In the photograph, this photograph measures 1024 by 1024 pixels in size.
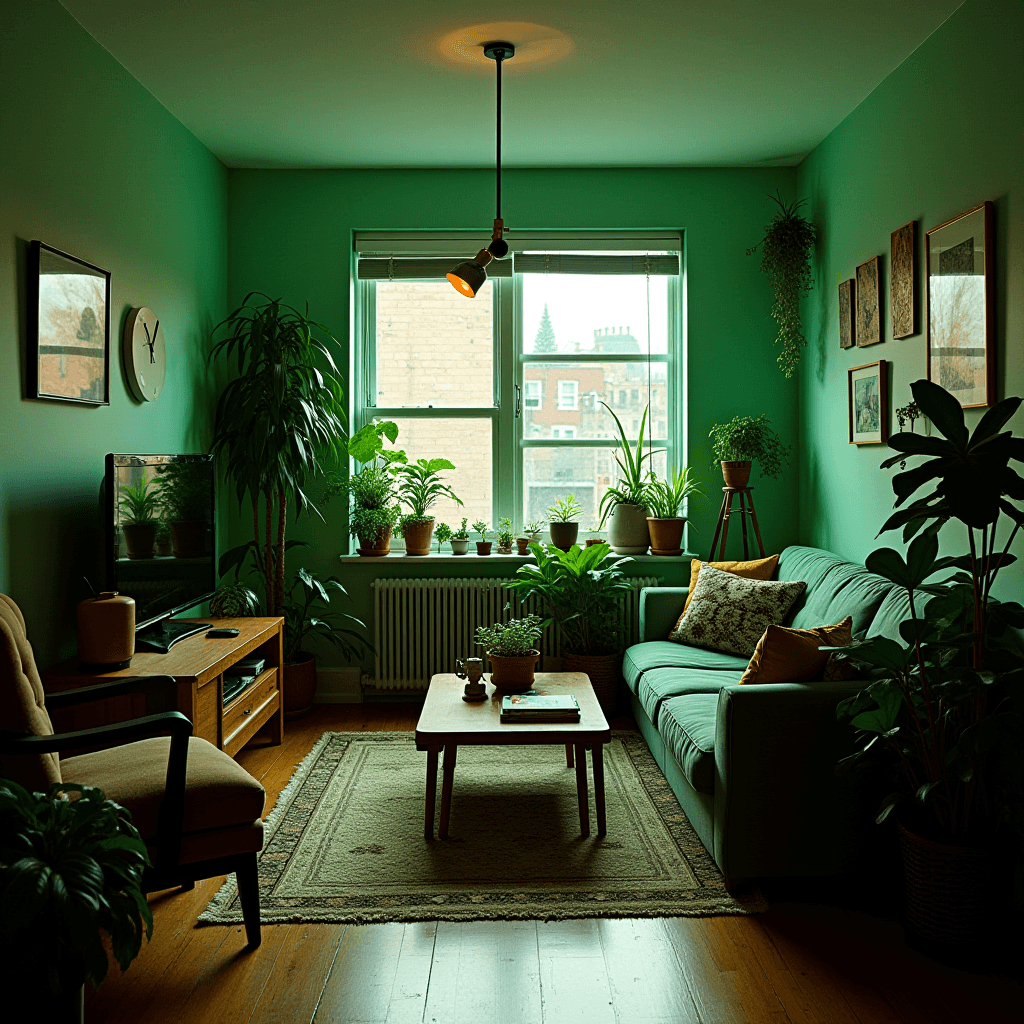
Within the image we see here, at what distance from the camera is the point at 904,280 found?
11.5ft

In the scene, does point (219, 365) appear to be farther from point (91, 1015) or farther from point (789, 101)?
point (91, 1015)

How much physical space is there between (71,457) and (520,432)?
251 cm

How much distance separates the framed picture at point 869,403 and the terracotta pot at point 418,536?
220 cm

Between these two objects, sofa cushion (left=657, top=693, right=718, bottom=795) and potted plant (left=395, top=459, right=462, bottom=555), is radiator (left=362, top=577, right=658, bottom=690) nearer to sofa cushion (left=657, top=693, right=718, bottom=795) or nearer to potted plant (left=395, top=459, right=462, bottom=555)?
potted plant (left=395, top=459, right=462, bottom=555)

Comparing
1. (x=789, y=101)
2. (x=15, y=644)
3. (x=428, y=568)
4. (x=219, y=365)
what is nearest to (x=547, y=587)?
(x=428, y=568)

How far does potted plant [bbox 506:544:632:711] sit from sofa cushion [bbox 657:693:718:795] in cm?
113

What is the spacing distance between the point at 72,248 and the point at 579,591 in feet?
8.90

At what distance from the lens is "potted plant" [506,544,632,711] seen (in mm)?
4531

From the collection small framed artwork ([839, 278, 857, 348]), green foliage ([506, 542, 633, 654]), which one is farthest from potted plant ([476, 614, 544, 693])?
small framed artwork ([839, 278, 857, 348])

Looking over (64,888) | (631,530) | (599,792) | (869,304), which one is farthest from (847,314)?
(64,888)

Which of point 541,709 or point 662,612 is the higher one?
point 662,612

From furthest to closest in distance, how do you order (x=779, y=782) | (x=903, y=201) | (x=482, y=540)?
(x=482, y=540)
(x=903, y=201)
(x=779, y=782)

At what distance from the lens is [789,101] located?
13.0ft

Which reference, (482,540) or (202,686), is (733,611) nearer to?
(482,540)
